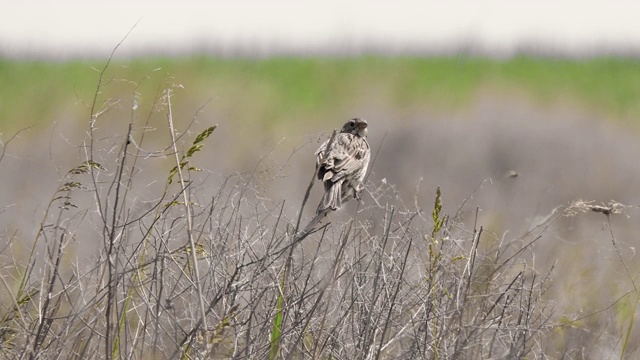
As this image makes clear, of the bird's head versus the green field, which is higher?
the bird's head

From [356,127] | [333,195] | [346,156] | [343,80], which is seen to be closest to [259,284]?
[333,195]

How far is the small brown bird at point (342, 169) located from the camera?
5105 mm

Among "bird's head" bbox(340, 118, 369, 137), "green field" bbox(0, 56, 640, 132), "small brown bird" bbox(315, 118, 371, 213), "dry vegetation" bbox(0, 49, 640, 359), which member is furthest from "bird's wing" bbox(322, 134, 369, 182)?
"green field" bbox(0, 56, 640, 132)

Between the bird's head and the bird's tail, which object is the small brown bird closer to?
the bird's tail

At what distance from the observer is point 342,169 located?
5.34m

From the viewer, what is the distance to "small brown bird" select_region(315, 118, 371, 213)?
16.8 feet

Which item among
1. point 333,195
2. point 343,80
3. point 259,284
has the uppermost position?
point 333,195

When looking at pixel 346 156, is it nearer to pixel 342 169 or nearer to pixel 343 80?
pixel 342 169

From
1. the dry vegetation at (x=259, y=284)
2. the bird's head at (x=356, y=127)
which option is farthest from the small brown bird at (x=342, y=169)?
the dry vegetation at (x=259, y=284)

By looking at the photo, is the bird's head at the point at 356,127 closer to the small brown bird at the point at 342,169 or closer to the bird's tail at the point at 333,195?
the small brown bird at the point at 342,169

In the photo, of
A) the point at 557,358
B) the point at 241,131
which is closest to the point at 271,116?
the point at 241,131

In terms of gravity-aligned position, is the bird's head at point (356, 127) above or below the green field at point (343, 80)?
above

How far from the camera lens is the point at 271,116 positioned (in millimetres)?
27609

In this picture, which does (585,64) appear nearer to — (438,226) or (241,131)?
(241,131)
